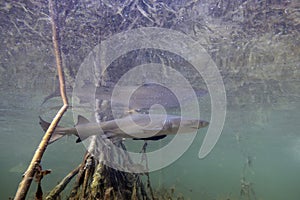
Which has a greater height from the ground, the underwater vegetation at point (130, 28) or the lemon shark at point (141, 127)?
the underwater vegetation at point (130, 28)

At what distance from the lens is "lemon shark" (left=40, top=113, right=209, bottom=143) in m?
3.69

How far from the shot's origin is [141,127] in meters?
3.87

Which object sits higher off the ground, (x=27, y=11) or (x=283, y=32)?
(x=283, y=32)

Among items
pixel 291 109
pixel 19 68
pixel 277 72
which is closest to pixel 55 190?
pixel 19 68

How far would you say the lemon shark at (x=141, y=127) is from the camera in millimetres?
3691

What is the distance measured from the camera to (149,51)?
12.0 m

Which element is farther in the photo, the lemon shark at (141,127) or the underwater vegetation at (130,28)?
the underwater vegetation at (130,28)

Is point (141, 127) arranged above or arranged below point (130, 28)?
below

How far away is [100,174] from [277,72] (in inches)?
543

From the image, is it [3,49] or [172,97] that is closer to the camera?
[3,49]

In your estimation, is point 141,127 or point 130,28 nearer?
point 141,127

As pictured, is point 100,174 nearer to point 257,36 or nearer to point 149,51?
point 149,51

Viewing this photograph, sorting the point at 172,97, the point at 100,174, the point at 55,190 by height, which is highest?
the point at 172,97

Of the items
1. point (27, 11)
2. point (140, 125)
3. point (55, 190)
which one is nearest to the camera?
point (140, 125)
